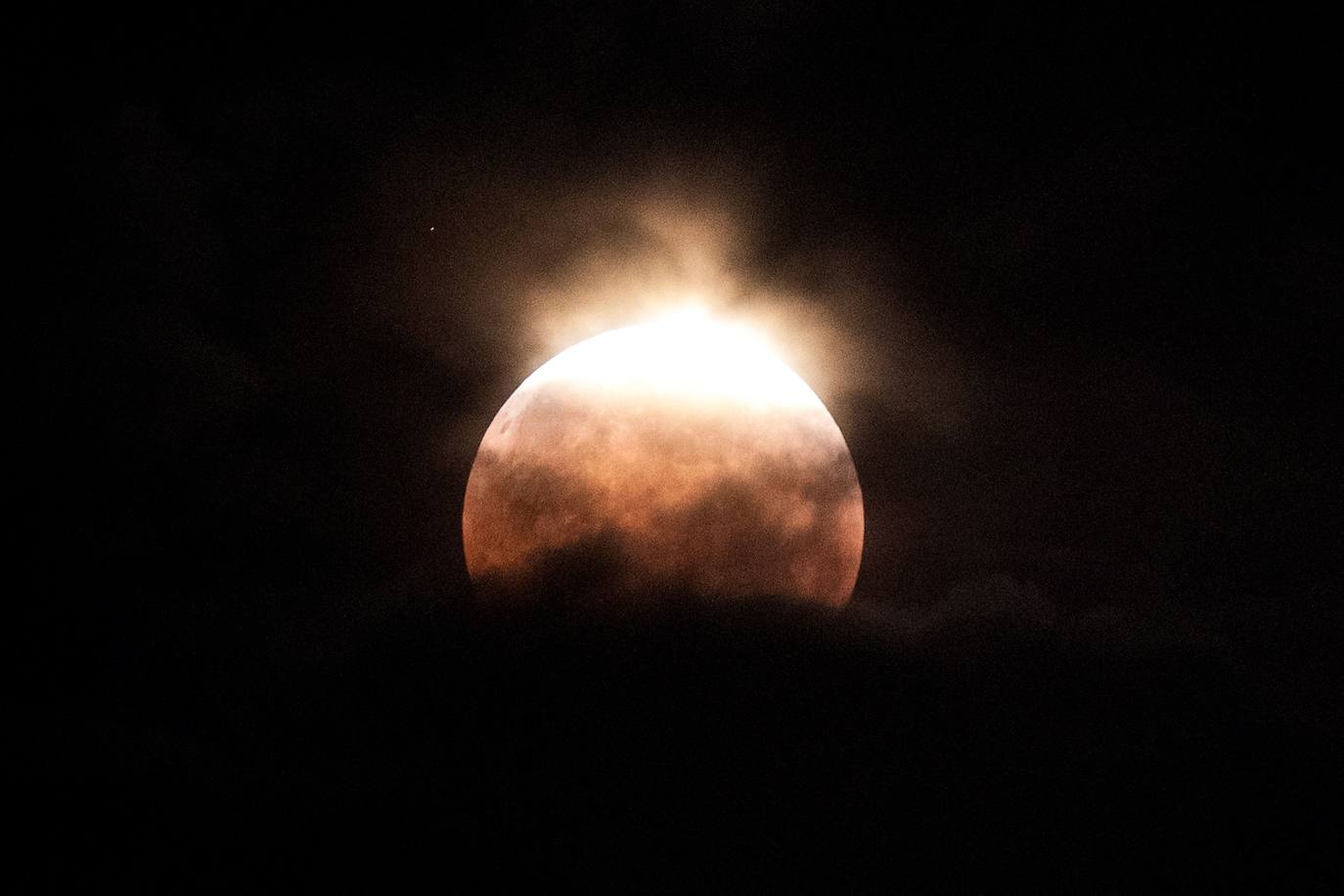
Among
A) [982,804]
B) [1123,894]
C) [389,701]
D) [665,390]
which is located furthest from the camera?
[665,390]

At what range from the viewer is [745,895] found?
4918 mm

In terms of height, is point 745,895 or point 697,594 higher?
point 697,594

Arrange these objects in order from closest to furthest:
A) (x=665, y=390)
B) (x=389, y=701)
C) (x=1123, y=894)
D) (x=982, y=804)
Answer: (x=1123, y=894)
(x=982, y=804)
(x=389, y=701)
(x=665, y=390)

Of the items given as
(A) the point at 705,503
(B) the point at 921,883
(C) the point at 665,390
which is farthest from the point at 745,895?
(C) the point at 665,390

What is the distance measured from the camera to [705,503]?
19.0ft

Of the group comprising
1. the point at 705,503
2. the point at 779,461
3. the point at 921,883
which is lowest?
the point at 921,883

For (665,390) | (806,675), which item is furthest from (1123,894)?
(665,390)

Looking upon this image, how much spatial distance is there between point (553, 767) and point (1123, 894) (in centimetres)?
329

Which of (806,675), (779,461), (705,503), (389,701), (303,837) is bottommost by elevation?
(303,837)

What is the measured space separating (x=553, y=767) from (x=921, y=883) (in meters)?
2.22

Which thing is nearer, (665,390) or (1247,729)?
(1247,729)

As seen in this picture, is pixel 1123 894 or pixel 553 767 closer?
pixel 1123 894

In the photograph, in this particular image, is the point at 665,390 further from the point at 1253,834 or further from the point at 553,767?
the point at 1253,834

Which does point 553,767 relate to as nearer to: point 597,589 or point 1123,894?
point 597,589
